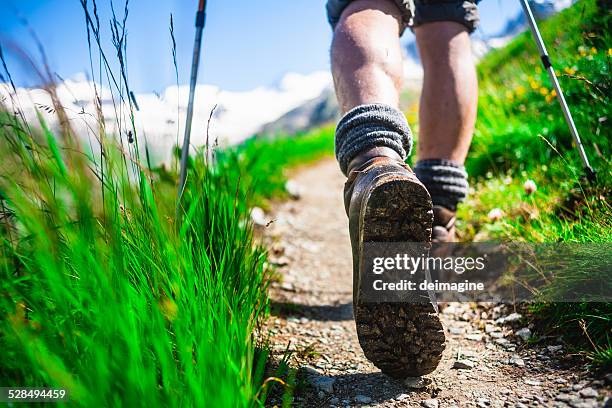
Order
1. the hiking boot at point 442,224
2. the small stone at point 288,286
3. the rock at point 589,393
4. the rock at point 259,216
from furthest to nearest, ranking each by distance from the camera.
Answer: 1. the rock at point 259,216
2. the small stone at point 288,286
3. the hiking boot at point 442,224
4. the rock at point 589,393

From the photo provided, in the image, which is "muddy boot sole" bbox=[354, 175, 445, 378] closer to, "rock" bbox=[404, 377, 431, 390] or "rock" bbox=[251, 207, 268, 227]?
"rock" bbox=[404, 377, 431, 390]

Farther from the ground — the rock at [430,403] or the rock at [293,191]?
the rock at [293,191]

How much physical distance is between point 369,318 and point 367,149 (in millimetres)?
518

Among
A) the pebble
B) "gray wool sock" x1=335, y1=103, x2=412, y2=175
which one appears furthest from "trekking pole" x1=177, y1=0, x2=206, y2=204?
the pebble

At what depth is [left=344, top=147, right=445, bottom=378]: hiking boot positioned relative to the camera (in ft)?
4.42

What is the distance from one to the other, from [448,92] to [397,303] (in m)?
1.11

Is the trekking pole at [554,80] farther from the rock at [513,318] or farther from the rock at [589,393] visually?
the rock at [589,393]

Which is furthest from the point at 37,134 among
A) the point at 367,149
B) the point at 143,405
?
the point at 367,149

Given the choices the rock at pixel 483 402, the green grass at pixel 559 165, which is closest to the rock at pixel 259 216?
the green grass at pixel 559 165

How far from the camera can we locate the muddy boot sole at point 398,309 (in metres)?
1.35

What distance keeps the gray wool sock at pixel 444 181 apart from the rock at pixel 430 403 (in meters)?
0.90

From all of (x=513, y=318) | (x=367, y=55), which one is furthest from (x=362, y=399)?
(x=367, y=55)

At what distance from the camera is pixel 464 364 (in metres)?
1.62

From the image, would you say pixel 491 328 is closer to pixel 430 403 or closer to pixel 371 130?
pixel 430 403
